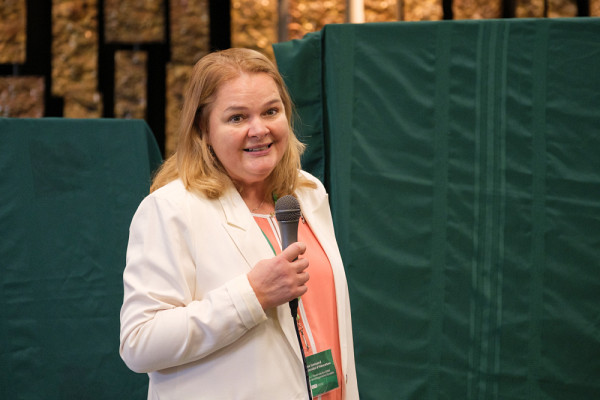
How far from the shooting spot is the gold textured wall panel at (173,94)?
10.9ft

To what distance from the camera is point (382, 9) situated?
135 inches

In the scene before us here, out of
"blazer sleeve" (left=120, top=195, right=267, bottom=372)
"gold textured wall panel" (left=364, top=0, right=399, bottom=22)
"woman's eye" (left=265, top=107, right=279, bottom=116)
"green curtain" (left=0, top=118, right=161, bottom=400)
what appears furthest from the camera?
"gold textured wall panel" (left=364, top=0, right=399, bottom=22)

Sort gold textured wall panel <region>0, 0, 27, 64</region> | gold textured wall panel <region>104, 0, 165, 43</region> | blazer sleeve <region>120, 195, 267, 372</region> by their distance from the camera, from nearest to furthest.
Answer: blazer sleeve <region>120, 195, 267, 372</region>
gold textured wall panel <region>0, 0, 27, 64</region>
gold textured wall panel <region>104, 0, 165, 43</region>

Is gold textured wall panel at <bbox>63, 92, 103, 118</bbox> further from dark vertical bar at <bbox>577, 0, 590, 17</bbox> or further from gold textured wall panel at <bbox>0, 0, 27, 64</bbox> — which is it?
dark vertical bar at <bbox>577, 0, 590, 17</bbox>

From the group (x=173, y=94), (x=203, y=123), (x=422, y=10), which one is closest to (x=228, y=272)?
(x=203, y=123)

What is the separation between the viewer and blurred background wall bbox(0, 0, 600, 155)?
3.16 meters

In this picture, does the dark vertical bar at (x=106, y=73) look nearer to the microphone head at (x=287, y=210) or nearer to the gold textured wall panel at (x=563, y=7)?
the microphone head at (x=287, y=210)

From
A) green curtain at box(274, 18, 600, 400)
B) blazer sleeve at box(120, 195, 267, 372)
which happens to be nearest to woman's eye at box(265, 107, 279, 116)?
blazer sleeve at box(120, 195, 267, 372)

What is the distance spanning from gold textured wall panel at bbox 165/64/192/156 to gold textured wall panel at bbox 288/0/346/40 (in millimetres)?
682

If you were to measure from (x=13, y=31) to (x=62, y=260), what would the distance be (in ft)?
5.60

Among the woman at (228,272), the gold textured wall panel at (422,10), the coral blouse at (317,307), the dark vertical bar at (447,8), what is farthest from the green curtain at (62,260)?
the dark vertical bar at (447,8)

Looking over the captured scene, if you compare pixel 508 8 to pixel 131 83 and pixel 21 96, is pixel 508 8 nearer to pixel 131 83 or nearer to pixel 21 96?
pixel 131 83

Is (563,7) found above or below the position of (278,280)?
above

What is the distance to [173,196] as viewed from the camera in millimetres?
1085
